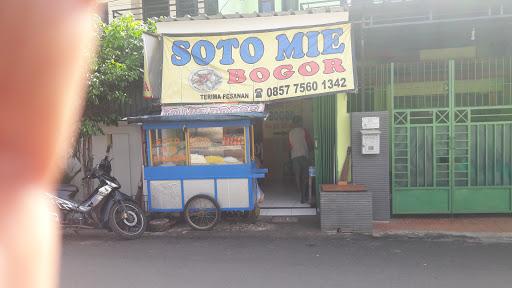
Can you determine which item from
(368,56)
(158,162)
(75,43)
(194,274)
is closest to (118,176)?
(158,162)

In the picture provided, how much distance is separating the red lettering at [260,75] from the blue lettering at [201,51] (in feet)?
2.56

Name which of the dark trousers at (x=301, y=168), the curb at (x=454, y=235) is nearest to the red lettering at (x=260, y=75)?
the dark trousers at (x=301, y=168)

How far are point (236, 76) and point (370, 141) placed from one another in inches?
98.3

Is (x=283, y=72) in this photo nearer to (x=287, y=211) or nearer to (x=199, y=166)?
(x=199, y=166)

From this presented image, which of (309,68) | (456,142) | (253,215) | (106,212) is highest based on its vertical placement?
(309,68)

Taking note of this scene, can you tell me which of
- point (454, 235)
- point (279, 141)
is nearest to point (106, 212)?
point (454, 235)

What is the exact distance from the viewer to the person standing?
356 inches

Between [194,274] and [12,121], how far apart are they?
4.20 metres

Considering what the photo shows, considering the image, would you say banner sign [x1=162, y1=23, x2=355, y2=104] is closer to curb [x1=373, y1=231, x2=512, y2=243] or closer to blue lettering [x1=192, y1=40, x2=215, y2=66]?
blue lettering [x1=192, y1=40, x2=215, y2=66]

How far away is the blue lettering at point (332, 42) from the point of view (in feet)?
23.4

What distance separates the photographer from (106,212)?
6871 mm

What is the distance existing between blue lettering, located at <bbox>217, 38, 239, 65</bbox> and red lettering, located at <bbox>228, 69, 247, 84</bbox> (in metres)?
0.17

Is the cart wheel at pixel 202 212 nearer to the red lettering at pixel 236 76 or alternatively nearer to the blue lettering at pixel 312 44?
the red lettering at pixel 236 76

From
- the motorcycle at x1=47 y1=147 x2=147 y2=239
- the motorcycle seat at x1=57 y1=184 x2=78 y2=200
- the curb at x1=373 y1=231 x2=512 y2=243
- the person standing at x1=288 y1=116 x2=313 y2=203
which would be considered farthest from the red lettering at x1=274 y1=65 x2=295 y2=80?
the motorcycle seat at x1=57 y1=184 x2=78 y2=200
